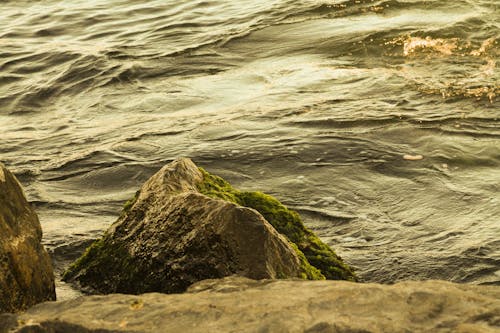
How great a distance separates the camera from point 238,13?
14.9 metres

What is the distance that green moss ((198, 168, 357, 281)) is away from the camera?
512 centimetres

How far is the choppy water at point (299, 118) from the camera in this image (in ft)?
21.6

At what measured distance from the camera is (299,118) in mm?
9227

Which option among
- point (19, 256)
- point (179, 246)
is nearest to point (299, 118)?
point (179, 246)

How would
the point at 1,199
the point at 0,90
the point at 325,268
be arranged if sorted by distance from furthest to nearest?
the point at 0,90
the point at 325,268
the point at 1,199

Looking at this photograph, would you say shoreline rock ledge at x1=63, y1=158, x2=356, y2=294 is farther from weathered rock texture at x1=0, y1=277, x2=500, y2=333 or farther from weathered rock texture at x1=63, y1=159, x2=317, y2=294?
weathered rock texture at x1=0, y1=277, x2=500, y2=333

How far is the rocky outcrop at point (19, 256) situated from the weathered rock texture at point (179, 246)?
0.56 meters

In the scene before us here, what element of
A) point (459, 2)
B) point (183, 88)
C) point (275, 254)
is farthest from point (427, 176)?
point (459, 2)

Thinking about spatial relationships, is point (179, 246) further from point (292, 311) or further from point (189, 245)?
point (292, 311)

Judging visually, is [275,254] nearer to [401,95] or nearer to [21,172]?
[21,172]

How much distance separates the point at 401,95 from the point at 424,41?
7.53 feet

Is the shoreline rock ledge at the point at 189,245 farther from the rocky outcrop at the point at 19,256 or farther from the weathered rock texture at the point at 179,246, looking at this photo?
the rocky outcrop at the point at 19,256

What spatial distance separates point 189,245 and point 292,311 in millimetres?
1318

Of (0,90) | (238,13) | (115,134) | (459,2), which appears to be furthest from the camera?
(238,13)
